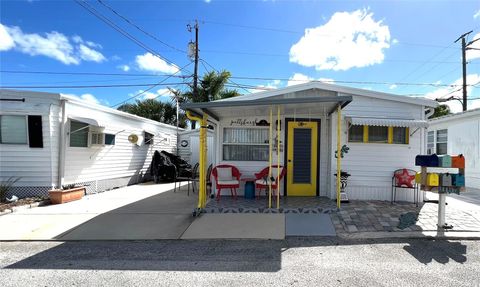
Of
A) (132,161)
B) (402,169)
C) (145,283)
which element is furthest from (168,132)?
(145,283)

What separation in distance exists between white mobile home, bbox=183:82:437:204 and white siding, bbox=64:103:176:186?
4169 millimetres

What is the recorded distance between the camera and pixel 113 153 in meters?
9.83

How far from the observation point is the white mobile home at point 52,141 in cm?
720

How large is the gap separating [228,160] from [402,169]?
4.46 metres

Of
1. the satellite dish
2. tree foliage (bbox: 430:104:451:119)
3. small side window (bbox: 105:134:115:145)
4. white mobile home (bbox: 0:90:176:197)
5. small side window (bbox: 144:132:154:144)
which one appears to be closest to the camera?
white mobile home (bbox: 0:90:176:197)

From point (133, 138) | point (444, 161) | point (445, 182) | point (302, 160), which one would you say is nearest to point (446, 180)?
point (445, 182)

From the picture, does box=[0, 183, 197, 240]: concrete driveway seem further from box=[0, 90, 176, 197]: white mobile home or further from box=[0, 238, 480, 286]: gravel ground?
box=[0, 90, 176, 197]: white mobile home

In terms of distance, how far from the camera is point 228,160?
7.55 m

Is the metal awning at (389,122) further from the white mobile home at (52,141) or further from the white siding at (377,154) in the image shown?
the white mobile home at (52,141)

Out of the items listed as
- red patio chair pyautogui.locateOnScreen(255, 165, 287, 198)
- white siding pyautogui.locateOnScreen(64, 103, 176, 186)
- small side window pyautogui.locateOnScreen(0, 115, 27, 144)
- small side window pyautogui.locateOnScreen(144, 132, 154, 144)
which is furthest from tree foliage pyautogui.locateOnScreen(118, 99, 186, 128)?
red patio chair pyautogui.locateOnScreen(255, 165, 287, 198)

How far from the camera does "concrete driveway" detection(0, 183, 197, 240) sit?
4812 millimetres

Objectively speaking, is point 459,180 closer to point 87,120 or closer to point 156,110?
point 87,120

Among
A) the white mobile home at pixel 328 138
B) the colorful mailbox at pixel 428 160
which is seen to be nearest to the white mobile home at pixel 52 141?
the white mobile home at pixel 328 138

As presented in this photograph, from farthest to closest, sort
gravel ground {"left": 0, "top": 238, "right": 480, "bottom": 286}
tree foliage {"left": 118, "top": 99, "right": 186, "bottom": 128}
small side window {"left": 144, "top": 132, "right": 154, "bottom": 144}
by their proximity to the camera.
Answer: tree foliage {"left": 118, "top": 99, "right": 186, "bottom": 128} → small side window {"left": 144, "top": 132, "right": 154, "bottom": 144} → gravel ground {"left": 0, "top": 238, "right": 480, "bottom": 286}
